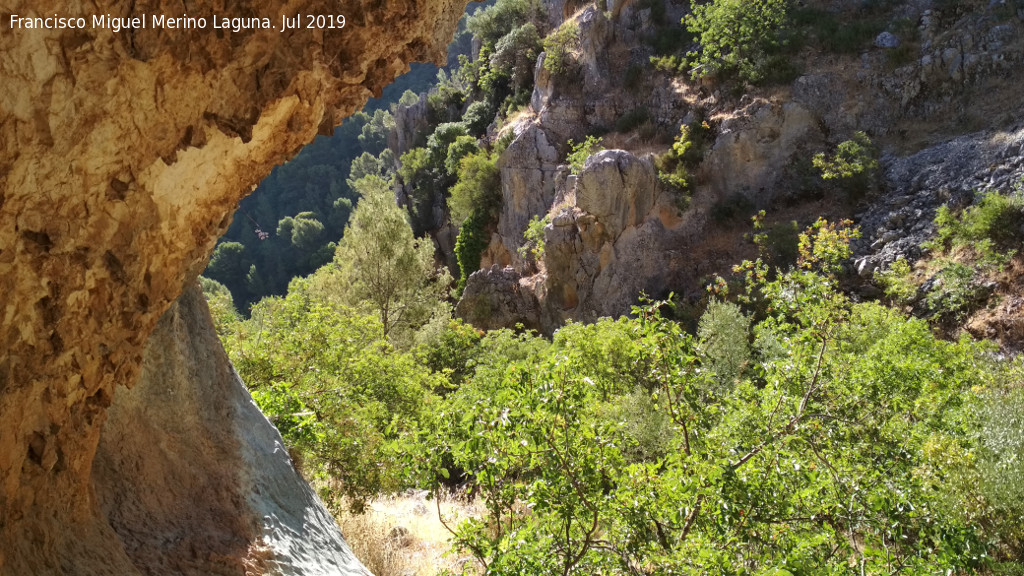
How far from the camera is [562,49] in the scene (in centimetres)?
3328

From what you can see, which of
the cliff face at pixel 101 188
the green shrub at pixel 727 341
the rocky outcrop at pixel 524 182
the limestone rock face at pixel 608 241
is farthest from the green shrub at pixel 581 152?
the cliff face at pixel 101 188

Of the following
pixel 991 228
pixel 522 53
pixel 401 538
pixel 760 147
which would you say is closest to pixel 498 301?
pixel 760 147

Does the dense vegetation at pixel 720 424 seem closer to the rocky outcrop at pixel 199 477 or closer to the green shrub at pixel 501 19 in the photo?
the rocky outcrop at pixel 199 477

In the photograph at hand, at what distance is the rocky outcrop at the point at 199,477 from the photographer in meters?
4.95

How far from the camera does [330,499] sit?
973cm

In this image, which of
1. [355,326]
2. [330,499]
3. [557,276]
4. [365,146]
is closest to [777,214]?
[557,276]

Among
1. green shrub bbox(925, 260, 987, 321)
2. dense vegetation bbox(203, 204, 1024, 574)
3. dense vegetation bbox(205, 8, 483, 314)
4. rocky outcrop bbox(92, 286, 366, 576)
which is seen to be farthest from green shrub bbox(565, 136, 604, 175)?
dense vegetation bbox(205, 8, 483, 314)

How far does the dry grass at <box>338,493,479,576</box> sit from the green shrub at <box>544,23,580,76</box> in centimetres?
2516

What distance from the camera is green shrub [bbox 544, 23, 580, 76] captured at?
108 feet

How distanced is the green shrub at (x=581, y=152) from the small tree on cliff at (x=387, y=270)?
301 inches

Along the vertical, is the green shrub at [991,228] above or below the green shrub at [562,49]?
below

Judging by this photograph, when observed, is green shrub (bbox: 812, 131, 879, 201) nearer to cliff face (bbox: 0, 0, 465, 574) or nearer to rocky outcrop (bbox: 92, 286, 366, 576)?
rocky outcrop (bbox: 92, 286, 366, 576)

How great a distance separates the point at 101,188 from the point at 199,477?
3035 millimetres

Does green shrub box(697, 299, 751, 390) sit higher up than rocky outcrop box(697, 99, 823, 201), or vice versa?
rocky outcrop box(697, 99, 823, 201)
